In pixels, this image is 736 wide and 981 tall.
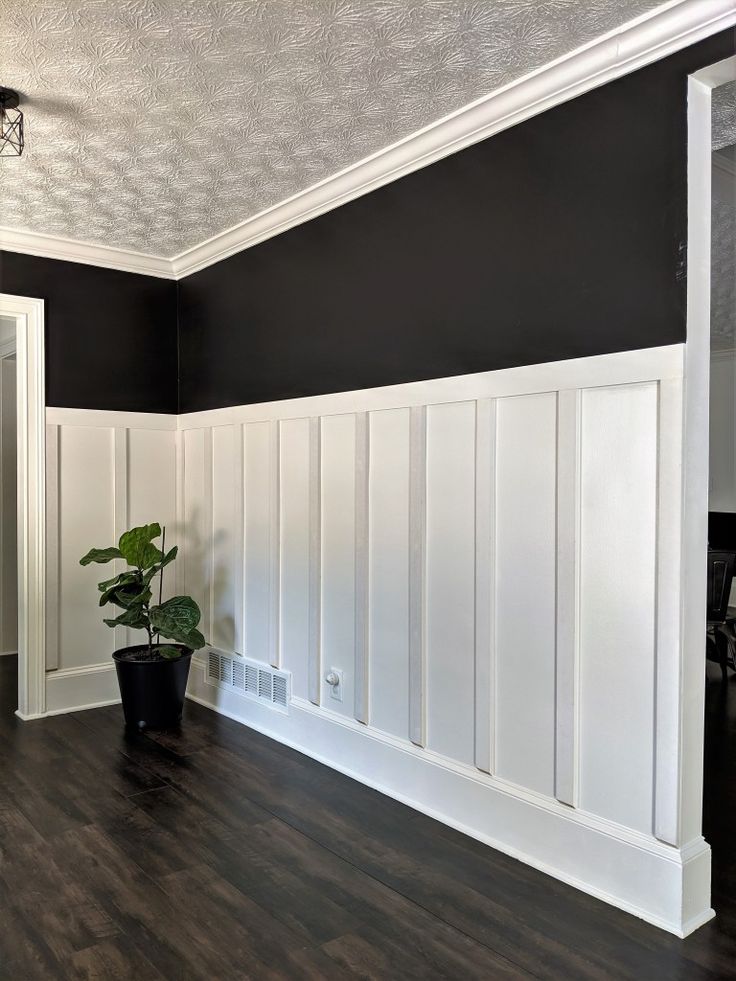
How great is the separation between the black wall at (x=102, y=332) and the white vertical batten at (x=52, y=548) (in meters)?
0.26

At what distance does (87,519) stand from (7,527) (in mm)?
1643

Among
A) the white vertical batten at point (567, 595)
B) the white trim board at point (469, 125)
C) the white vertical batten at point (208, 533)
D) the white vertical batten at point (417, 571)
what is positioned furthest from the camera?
the white vertical batten at point (208, 533)

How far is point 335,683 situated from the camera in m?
3.34

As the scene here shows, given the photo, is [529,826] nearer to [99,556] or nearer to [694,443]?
[694,443]

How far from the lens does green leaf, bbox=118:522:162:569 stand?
151 inches

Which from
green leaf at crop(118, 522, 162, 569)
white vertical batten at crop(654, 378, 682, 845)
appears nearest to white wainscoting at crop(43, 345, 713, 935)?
white vertical batten at crop(654, 378, 682, 845)

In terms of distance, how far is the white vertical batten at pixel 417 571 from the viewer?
2904mm

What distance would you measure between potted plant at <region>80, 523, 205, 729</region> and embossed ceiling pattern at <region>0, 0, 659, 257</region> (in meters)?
1.73

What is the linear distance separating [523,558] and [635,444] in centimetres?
55

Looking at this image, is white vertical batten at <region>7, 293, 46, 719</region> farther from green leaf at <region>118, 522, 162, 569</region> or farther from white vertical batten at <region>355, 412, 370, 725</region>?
white vertical batten at <region>355, 412, 370, 725</region>

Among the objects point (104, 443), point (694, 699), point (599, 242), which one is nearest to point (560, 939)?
point (694, 699)

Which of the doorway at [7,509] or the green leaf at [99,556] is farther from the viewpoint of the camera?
the doorway at [7,509]

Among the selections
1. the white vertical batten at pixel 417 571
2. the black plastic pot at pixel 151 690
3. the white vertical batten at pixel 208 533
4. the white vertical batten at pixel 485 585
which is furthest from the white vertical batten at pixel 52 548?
the white vertical batten at pixel 485 585

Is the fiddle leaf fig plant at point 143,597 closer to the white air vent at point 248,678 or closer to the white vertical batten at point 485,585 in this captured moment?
the white air vent at point 248,678
